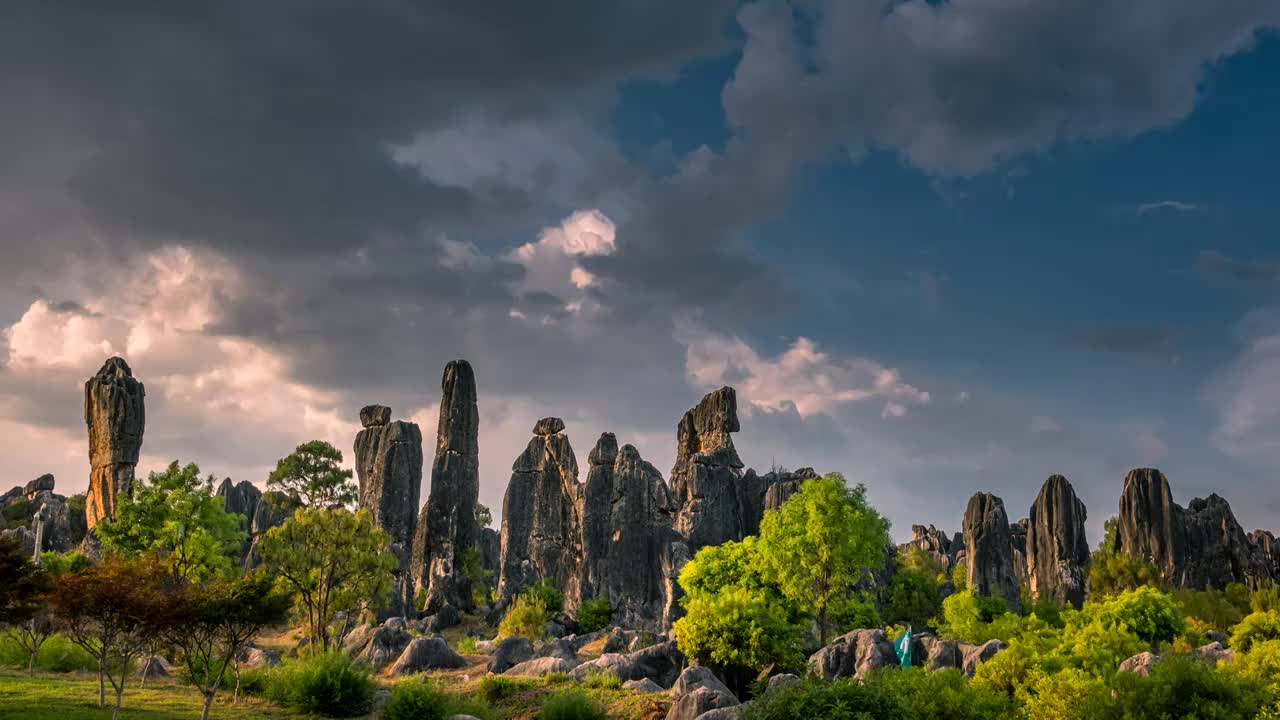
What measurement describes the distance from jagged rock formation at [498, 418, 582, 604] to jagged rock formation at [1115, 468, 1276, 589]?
5815 centimetres

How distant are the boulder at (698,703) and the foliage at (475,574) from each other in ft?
170

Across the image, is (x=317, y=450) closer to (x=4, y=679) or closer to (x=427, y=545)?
(x=427, y=545)

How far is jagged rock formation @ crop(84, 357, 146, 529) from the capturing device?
7469cm

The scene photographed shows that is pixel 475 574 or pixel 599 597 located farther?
pixel 475 574

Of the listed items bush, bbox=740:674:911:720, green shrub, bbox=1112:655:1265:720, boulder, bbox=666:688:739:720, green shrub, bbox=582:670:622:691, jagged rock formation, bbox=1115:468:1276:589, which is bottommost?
green shrub, bbox=582:670:622:691

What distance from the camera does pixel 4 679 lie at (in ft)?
129

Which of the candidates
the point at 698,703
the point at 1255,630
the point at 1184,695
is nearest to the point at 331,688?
the point at 698,703

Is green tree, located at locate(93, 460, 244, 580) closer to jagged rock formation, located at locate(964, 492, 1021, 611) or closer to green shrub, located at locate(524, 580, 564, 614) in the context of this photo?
green shrub, located at locate(524, 580, 564, 614)

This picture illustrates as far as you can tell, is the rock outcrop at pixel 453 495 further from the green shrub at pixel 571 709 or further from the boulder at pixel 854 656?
the green shrub at pixel 571 709

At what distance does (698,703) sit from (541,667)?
→ 14786mm

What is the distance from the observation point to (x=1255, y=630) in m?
41.8

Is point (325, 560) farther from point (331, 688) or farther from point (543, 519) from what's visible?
point (543, 519)

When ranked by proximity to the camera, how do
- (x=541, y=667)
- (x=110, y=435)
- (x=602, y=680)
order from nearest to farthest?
(x=602, y=680), (x=541, y=667), (x=110, y=435)

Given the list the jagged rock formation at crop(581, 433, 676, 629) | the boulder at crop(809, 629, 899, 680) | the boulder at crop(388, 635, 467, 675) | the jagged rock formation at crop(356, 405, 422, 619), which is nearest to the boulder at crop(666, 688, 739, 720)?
the boulder at crop(809, 629, 899, 680)
